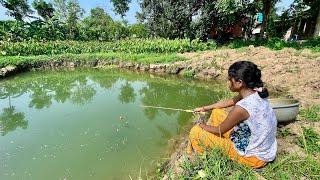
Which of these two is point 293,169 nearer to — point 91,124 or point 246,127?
point 246,127

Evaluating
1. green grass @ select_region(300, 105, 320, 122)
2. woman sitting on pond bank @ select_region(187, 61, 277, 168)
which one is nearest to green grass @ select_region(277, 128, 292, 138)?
green grass @ select_region(300, 105, 320, 122)

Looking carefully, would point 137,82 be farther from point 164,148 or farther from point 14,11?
point 14,11

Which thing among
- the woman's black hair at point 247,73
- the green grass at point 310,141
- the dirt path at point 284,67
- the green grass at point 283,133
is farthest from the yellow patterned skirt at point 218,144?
the dirt path at point 284,67

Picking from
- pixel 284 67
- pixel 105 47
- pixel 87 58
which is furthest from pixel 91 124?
pixel 105 47

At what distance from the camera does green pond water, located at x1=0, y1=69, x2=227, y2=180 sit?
4.06m

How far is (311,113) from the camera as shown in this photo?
170 inches

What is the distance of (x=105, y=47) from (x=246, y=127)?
48.1 ft

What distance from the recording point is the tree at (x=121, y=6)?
96.8 ft

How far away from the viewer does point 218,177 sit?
2.56m

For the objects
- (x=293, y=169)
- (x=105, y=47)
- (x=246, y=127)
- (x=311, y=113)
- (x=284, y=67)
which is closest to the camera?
(x=246, y=127)

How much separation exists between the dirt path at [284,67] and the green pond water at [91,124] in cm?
143

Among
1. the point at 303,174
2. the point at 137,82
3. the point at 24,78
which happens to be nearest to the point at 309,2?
the point at 137,82

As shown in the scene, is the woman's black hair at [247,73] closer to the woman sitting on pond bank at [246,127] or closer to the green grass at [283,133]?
the woman sitting on pond bank at [246,127]

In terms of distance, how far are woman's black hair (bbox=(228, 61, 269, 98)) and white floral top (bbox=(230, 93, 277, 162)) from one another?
4.0 inches
